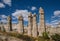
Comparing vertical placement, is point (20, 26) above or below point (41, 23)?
below

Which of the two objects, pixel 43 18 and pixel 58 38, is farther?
pixel 43 18

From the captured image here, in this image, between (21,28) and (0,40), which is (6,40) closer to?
(0,40)

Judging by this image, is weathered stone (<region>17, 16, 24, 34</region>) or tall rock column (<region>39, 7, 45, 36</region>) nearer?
tall rock column (<region>39, 7, 45, 36</region>)

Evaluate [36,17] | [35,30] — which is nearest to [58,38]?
[35,30]

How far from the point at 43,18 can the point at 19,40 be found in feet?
101

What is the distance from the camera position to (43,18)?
4831 cm

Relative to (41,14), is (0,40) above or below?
below

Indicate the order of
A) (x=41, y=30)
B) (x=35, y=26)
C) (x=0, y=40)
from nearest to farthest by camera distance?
(x=0, y=40) → (x=41, y=30) → (x=35, y=26)

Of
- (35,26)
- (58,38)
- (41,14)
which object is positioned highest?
(41,14)

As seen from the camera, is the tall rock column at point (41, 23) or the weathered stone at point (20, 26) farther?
the weathered stone at point (20, 26)

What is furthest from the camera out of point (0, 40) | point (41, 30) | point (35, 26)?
point (35, 26)

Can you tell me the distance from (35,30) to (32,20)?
409 cm

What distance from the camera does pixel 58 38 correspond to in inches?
1614

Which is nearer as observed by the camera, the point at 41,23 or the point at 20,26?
the point at 41,23
